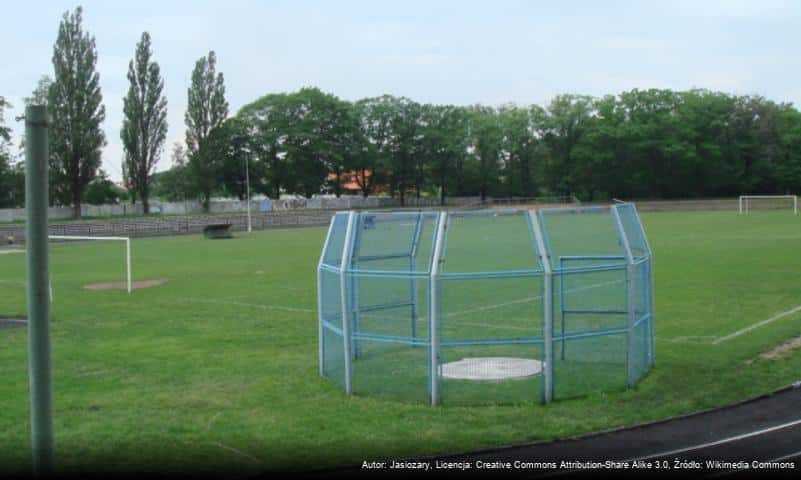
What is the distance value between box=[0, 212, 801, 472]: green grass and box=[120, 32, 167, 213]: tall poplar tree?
2212 inches

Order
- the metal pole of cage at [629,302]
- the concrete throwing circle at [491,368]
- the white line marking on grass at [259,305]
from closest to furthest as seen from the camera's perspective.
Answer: the metal pole of cage at [629,302]
the concrete throwing circle at [491,368]
the white line marking on grass at [259,305]

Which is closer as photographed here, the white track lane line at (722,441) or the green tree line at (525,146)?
the white track lane line at (722,441)

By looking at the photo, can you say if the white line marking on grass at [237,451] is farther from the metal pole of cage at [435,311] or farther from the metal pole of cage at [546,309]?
the metal pole of cage at [546,309]

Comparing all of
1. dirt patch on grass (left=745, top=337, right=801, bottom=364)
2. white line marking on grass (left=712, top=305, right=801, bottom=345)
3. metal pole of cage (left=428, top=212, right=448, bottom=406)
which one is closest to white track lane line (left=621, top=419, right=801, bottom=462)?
metal pole of cage (left=428, top=212, right=448, bottom=406)

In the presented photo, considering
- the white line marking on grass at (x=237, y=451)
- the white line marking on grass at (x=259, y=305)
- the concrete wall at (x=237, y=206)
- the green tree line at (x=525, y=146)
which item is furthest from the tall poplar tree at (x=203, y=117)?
the white line marking on grass at (x=237, y=451)

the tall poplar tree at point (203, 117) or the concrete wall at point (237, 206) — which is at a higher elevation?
the tall poplar tree at point (203, 117)

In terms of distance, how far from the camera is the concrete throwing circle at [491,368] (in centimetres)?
1273

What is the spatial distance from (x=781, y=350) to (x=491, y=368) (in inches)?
213

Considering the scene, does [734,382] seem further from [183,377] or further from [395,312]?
[183,377]

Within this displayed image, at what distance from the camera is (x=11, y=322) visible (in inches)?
776

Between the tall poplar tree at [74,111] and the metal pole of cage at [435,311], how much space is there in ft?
223

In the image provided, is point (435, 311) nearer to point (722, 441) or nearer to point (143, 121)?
point (722, 441)

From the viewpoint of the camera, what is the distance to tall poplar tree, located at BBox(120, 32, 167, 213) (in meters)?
79.6

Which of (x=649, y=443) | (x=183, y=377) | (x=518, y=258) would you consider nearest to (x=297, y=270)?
(x=518, y=258)
